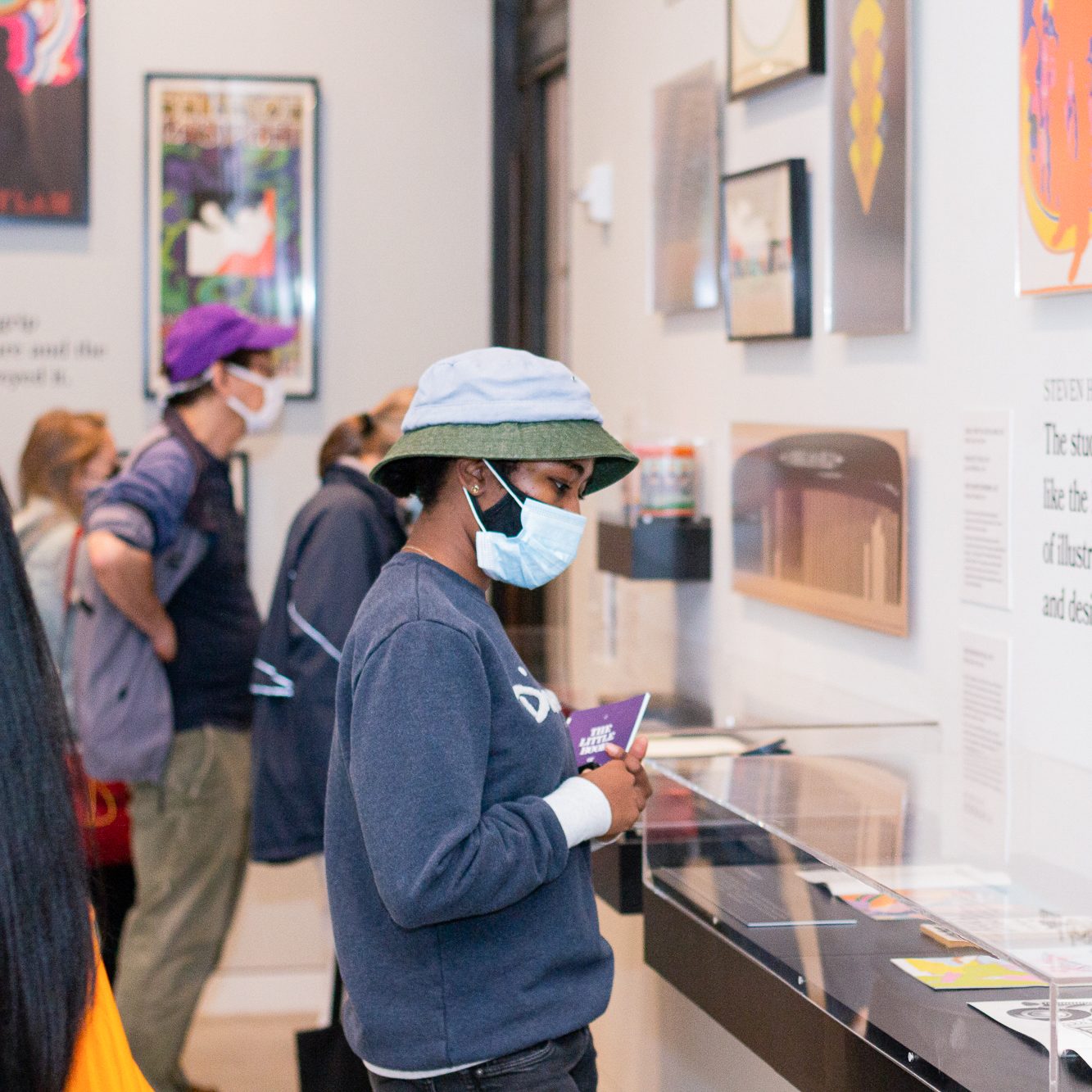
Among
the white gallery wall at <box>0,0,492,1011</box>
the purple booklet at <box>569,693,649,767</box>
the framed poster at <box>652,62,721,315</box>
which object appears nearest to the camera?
the purple booklet at <box>569,693,649,767</box>

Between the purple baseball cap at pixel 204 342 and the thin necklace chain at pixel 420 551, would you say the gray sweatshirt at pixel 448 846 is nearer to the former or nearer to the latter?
the thin necklace chain at pixel 420 551

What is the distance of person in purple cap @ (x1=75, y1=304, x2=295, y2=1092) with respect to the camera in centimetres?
325

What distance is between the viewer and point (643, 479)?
3.37 m

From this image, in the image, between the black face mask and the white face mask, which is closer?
the black face mask

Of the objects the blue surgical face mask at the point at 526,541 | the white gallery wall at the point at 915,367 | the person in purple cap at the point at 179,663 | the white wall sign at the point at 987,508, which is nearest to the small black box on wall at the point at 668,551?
the white gallery wall at the point at 915,367

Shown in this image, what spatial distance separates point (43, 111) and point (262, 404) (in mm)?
1765

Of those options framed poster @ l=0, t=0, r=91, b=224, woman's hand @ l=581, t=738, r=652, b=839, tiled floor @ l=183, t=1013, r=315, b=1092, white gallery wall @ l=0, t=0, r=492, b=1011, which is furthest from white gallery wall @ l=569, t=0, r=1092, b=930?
framed poster @ l=0, t=0, r=91, b=224

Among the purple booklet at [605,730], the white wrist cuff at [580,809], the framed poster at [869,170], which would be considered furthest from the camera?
the framed poster at [869,170]

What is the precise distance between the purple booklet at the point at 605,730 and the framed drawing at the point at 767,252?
118cm

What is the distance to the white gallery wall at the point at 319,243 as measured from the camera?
4719mm

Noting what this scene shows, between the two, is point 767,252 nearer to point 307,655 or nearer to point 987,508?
point 987,508

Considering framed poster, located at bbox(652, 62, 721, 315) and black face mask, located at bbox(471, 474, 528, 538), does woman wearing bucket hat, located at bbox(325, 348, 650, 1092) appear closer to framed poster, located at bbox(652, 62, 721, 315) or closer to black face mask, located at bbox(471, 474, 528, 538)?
black face mask, located at bbox(471, 474, 528, 538)

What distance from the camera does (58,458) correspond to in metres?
3.99

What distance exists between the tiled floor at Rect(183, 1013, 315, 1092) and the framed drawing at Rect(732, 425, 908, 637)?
1932 millimetres
